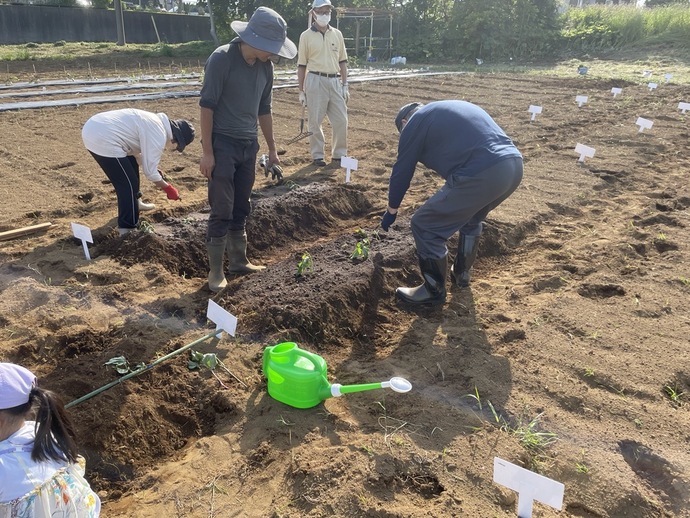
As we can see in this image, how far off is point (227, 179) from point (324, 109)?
3.58 metres

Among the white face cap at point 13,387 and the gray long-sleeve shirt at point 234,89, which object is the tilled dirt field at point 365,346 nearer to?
the white face cap at point 13,387

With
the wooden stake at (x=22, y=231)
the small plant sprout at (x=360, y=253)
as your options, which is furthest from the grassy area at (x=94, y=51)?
the small plant sprout at (x=360, y=253)

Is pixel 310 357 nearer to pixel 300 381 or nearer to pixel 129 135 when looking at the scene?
pixel 300 381

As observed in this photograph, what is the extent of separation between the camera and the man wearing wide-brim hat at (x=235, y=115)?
3545 millimetres

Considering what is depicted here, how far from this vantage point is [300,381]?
274cm

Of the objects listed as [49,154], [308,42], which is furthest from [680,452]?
[49,154]

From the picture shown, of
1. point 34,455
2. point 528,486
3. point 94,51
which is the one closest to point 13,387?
point 34,455

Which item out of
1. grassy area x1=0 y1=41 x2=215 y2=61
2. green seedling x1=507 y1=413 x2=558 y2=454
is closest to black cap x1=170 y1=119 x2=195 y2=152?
green seedling x1=507 y1=413 x2=558 y2=454

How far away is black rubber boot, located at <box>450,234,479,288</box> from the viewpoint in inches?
162

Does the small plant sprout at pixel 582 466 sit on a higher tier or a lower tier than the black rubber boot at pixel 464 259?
lower

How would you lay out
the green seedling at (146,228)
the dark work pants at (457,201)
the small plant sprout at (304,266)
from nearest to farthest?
the dark work pants at (457,201) → the small plant sprout at (304,266) → the green seedling at (146,228)

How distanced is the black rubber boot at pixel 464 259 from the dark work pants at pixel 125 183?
2.91 m

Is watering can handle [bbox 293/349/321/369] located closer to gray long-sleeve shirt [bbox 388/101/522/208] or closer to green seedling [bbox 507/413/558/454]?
green seedling [bbox 507/413/558/454]

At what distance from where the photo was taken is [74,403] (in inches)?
106
